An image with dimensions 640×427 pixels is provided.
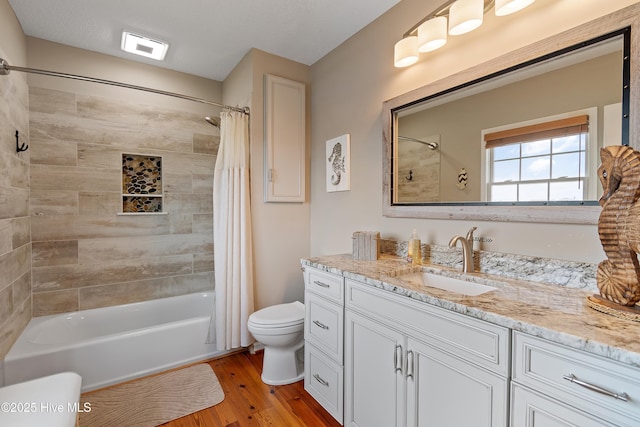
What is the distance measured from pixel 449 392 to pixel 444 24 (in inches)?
68.4

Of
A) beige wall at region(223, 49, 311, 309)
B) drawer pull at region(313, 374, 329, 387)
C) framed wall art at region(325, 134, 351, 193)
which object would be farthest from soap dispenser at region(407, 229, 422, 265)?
beige wall at region(223, 49, 311, 309)

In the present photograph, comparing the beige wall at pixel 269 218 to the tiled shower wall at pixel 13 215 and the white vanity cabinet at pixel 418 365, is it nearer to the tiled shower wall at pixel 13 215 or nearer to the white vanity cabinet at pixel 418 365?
the white vanity cabinet at pixel 418 365

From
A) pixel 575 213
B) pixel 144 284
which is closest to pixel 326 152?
pixel 575 213

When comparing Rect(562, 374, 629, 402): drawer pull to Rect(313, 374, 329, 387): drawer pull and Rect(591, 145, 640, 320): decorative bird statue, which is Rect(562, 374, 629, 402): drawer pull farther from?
Rect(313, 374, 329, 387): drawer pull

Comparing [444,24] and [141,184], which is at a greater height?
[444,24]

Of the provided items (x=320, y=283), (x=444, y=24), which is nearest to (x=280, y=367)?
(x=320, y=283)

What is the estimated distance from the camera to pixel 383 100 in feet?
6.56

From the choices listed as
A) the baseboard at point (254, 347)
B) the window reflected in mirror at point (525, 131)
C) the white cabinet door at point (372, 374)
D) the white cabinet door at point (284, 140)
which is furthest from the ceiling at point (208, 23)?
the baseboard at point (254, 347)

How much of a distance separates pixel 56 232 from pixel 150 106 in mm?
1369

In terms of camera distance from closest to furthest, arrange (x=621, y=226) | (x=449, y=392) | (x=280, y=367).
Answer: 1. (x=621, y=226)
2. (x=449, y=392)
3. (x=280, y=367)

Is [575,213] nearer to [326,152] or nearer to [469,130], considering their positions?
[469,130]

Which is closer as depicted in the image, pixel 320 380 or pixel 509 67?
pixel 509 67

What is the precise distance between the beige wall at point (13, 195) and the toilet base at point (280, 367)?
161cm

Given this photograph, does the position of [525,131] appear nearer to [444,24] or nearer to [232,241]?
[444,24]
